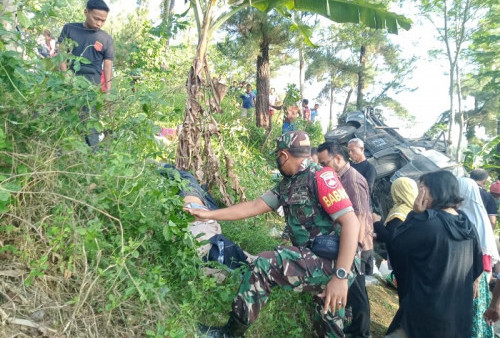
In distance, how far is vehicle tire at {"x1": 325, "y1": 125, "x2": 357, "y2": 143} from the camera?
8828 mm

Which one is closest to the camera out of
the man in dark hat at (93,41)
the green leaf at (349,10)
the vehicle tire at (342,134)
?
the man in dark hat at (93,41)

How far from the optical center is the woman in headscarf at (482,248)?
363 centimetres

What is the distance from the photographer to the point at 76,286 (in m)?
2.30

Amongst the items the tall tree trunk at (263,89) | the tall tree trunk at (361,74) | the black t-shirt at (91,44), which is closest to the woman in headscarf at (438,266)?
the black t-shirt at (91,44)

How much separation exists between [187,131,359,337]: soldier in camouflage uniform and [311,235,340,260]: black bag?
0.03 meters

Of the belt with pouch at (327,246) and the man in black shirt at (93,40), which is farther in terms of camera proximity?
the man in black shirt at (93,40)

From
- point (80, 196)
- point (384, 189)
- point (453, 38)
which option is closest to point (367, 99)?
point (453, 38)

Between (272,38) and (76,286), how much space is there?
9.17 metres

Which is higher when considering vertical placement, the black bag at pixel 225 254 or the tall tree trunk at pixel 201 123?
the tall tree trunk at pixel 201 123

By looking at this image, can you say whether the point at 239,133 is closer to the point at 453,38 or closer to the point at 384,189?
the point at 384,189

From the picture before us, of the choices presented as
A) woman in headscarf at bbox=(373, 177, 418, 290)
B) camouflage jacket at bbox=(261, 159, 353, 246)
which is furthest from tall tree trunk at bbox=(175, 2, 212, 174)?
camouflage jacket at bbox=(261, 159, 353, 246)

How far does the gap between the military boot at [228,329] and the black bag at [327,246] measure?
0.69m

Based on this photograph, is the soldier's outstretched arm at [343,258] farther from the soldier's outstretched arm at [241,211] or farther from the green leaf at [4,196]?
the green leaf at [4,196]

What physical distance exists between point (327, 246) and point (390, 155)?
5550 mm
